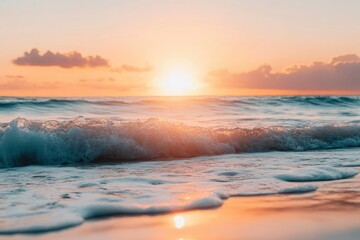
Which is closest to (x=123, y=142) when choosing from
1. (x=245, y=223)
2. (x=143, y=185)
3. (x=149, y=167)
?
(x=149, y=167)

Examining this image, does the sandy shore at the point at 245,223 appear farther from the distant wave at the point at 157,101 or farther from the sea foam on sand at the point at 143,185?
the distant wave at the point at 157,101

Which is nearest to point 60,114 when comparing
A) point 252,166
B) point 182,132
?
point 182,132

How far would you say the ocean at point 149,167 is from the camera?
461cm

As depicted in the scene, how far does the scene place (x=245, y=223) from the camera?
160 inches

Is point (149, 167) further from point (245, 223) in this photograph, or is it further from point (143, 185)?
point (245, 223)

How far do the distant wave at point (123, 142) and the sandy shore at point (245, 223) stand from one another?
13.3ft

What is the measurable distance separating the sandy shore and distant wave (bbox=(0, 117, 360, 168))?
4.05 meters

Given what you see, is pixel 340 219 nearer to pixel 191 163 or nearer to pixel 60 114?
pixel 191 163

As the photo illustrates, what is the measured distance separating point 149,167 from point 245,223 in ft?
11.4

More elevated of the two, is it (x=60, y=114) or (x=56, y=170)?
(x=60, y=114)

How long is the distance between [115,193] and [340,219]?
90.9 inches

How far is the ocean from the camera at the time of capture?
4.61m

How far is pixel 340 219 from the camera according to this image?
165 inches

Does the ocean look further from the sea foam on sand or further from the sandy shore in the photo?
the sandy shore
